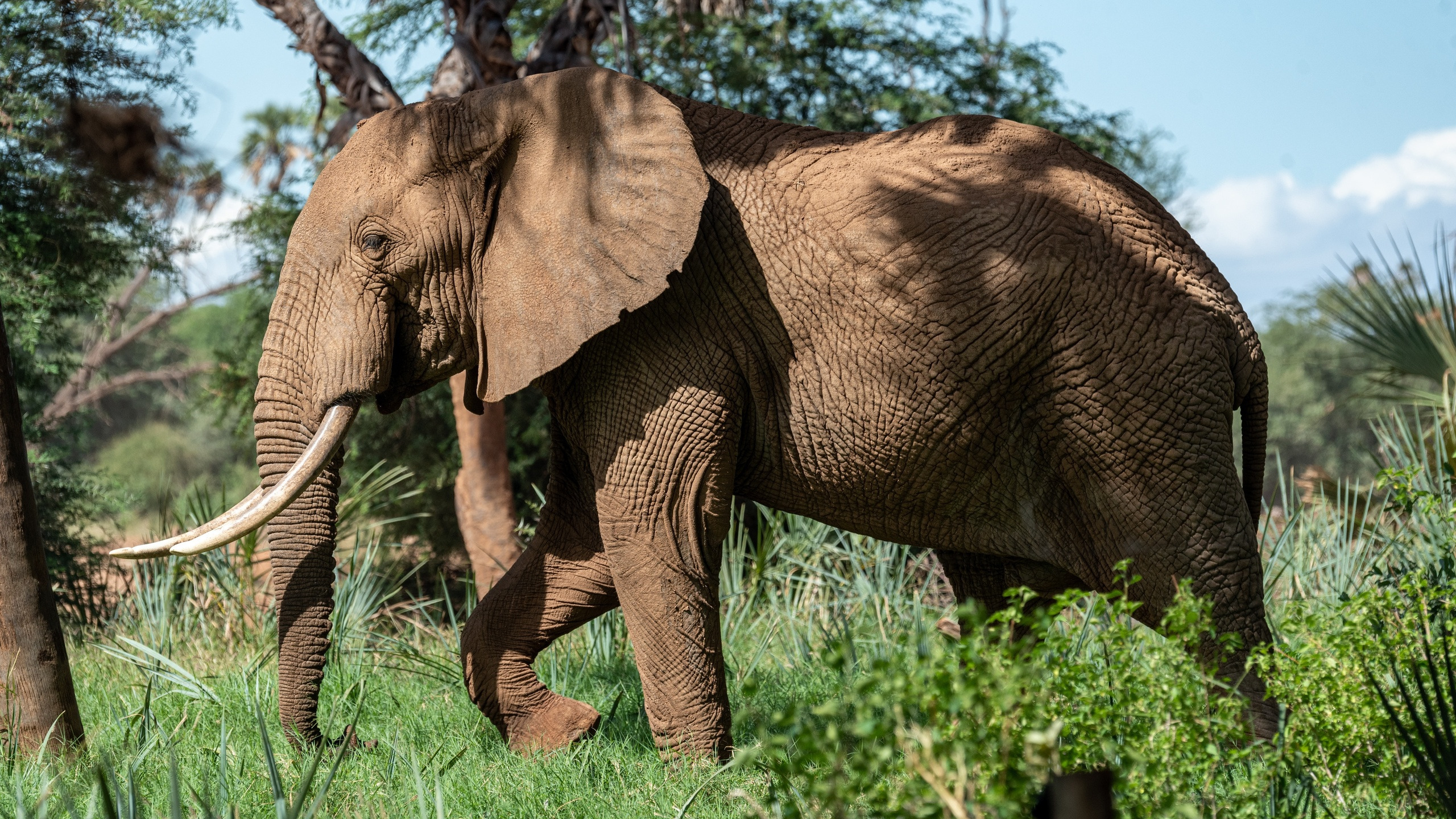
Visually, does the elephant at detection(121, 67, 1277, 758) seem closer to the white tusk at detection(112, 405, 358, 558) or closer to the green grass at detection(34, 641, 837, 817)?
the white tusk at detection(112, 405, 358, 558)

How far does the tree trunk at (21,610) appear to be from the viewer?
13.2 ft

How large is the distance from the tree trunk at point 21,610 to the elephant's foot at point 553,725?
4.82 ft

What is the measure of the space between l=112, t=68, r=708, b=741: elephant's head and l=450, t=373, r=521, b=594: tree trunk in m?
4.34

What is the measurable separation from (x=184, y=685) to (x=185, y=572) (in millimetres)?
2589

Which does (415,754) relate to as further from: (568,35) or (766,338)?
(568,35)

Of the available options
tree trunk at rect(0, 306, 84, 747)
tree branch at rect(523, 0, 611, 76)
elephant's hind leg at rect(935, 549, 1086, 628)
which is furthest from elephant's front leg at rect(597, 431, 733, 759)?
tree branch at rect(523, 0, 611, 76)

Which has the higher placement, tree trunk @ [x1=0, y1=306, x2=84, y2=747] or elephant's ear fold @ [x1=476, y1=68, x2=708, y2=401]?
elephant's ear fold @ [x1=476, y1=68, x2=708, y2=401]

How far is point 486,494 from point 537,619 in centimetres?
410

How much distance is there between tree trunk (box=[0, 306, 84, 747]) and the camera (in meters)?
4.03

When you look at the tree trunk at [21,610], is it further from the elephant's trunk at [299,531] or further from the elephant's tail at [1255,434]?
the elephant's tail at [1255,434]

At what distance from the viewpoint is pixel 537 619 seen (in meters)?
4.30

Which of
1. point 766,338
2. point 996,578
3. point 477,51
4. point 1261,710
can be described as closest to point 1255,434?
point 1261,710

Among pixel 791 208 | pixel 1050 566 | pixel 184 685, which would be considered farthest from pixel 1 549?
pixel 1050 566

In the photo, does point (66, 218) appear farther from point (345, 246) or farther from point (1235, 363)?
point (1235, 363)
